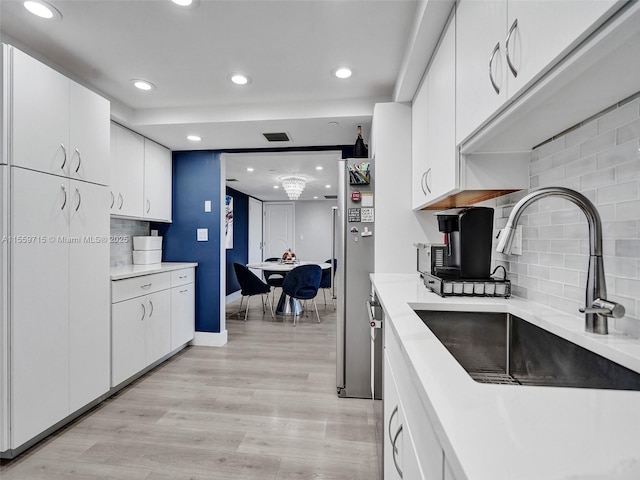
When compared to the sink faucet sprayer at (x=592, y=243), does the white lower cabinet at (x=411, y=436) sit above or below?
below

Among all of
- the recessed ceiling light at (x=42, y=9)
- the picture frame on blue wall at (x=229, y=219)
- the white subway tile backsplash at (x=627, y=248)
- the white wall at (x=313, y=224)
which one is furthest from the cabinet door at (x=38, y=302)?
the white wall at (x=313, y=224)

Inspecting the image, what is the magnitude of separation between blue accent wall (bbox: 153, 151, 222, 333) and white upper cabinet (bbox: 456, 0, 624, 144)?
9.72 ft

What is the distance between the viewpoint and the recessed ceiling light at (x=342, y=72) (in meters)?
2.25

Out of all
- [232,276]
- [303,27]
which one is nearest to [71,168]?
[303,27]

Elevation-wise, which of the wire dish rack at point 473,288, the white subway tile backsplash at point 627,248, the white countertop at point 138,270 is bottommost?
the white countertop at point 138,270

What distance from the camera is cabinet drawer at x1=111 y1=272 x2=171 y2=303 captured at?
2479mm

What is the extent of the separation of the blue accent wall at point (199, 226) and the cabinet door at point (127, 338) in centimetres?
90

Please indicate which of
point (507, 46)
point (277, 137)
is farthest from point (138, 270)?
point (507, 46)

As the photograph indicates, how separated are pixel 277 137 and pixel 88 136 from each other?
161 cm

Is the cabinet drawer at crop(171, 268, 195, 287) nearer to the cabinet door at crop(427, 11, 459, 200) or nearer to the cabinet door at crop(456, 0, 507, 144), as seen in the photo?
the cabinet door at crop(427, 11, 459, 200)

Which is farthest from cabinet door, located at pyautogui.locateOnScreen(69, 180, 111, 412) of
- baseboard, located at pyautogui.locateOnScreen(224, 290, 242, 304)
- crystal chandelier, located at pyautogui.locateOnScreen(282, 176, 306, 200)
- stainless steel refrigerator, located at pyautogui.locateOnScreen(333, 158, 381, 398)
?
baseboard, located at pyautogui.locateOnScreen(224, 290, 242, 304)

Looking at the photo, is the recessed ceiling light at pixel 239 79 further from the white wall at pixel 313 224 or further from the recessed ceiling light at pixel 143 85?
the white wall at pixel 313 224

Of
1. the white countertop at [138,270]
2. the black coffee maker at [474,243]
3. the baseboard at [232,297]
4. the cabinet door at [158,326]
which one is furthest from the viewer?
the baseboard at [232,297]

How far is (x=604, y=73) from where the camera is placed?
737 millimetres
